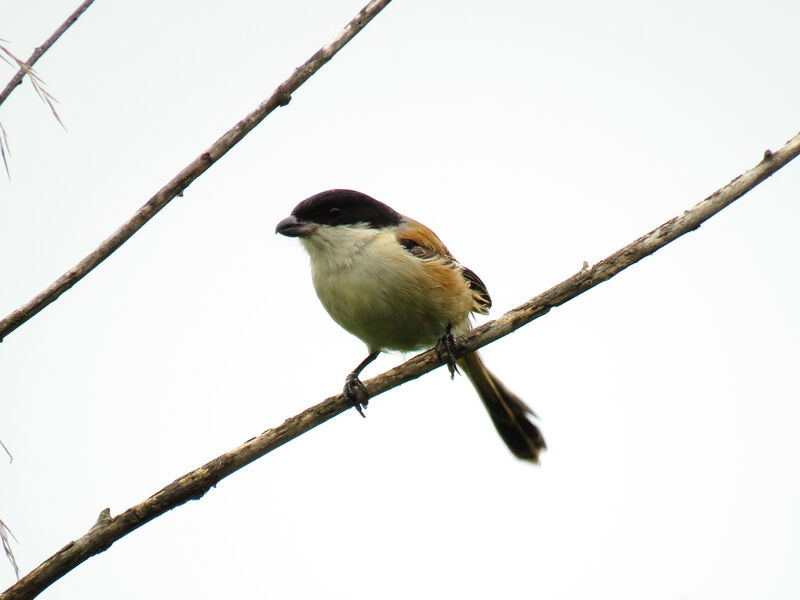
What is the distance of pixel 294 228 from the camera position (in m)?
5.45

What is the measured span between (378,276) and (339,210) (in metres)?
0.69

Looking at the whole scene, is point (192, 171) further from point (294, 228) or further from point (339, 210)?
point (339, 210)

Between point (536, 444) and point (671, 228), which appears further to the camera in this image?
point (536, 444)

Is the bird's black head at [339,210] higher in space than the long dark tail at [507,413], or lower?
higher

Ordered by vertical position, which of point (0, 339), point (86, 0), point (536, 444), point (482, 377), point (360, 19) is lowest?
point (536, 444)

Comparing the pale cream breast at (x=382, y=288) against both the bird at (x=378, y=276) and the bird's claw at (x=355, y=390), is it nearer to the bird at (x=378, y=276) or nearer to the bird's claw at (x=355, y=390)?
the bird at (x=378, y=276)

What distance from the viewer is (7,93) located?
2527 millimetres

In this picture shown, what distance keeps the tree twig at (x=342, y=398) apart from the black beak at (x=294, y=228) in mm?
1504

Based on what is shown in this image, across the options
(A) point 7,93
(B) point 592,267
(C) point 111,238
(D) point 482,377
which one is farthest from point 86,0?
(D) point 482,377

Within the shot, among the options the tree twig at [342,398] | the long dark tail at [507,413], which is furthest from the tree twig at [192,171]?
the long dark tail at [507,413]

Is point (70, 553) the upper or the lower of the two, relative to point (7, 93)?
lower

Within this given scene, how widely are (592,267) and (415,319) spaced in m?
1.76

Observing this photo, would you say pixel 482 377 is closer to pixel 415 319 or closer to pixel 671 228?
pixel 415 319

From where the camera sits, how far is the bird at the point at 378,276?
205 inches
